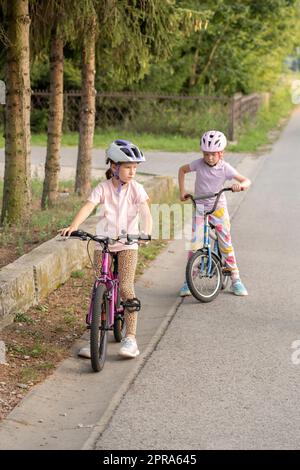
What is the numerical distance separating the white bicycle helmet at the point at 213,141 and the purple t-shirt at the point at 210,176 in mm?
239

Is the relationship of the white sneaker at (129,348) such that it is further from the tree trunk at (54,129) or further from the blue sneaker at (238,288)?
the tree trunk at (54,129)

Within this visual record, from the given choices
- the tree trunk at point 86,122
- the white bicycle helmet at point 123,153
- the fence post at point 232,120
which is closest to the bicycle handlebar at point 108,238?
the white bicycle helmet at point 123,153

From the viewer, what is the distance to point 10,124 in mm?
10992

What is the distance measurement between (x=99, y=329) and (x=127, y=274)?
647 millimetres

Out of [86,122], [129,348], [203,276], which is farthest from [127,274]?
[86,122]

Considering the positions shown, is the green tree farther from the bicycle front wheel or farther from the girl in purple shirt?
the bicycle front wheel

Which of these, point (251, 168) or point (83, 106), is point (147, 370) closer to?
point (83, 106)

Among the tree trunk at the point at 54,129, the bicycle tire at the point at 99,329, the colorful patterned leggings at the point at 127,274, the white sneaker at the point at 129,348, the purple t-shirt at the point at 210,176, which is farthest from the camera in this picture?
the tree trunk at the point at 54,129

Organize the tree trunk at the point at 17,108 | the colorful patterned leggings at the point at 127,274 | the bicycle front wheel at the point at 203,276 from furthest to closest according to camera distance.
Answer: the tree trunk at the point at 17,108, the bicycle front wheel at the point at 203,276, the colorful patterned leggings at the point at 127,274

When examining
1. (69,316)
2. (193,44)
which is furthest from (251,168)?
(69,316)

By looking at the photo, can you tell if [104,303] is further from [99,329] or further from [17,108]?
[17,108]

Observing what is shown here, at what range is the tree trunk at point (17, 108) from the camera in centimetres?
1089

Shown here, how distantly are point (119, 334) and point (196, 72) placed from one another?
2439cm

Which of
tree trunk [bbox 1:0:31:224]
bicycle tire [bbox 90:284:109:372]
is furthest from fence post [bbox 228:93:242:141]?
bicycle tire [bbox 90:284:109:372]
